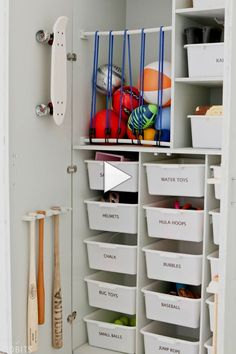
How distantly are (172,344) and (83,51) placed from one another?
1.43 meters

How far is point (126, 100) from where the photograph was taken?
2945 millimetres

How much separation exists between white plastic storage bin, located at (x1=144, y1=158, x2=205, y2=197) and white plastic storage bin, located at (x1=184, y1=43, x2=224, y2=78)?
40 centimetres

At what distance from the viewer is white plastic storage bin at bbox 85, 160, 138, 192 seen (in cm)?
288

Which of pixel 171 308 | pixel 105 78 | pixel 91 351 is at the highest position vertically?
pixel 105 78

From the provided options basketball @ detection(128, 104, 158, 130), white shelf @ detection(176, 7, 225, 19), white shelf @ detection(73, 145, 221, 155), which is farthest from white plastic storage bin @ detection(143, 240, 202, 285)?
white shelf @ detection(176, 7, 225, 19)

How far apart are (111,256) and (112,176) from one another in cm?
38

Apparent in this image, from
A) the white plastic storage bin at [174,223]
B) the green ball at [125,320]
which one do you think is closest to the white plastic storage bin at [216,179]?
the white plastic storage bin at [174,223]

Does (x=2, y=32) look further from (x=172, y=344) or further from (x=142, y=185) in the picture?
(x=172, y=344)

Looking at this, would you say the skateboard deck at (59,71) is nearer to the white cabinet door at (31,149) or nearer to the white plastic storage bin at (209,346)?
the white cabinet door at (31,149)

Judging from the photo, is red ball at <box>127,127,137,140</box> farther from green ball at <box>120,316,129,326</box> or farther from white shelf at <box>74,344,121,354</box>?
white shelf at <box>74,344,121,354</box>

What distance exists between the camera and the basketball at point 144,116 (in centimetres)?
284

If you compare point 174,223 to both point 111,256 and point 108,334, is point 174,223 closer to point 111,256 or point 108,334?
point 111,256

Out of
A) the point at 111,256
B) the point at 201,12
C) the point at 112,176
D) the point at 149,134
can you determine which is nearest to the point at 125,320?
the point at 111,256

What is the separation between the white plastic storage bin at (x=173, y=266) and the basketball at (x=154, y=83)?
68cm
